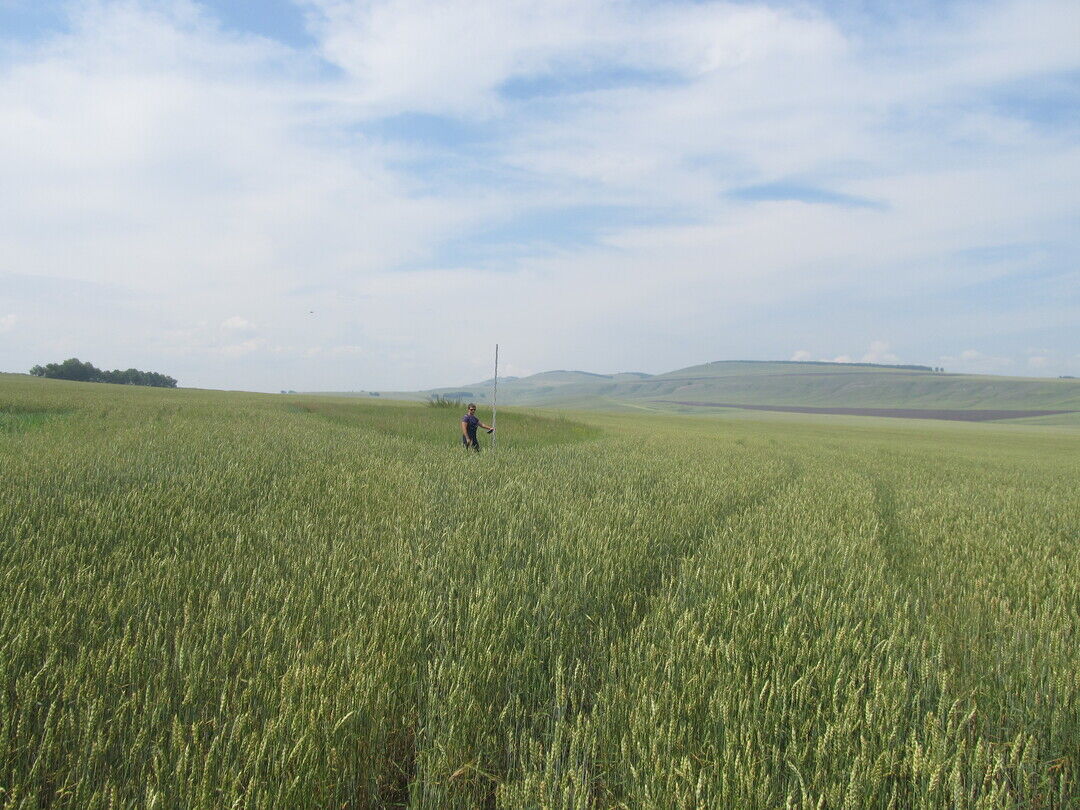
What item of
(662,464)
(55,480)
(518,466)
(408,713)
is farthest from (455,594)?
(662,464)

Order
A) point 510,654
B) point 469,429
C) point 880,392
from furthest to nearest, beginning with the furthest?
point 880,392 < point 469,429 < point 510,654

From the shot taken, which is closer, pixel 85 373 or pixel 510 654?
pixel 510 654

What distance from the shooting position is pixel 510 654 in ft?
9.70

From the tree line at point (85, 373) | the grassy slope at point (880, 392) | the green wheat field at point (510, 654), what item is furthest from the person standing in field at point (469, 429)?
the grassy slope at point (880, 392)

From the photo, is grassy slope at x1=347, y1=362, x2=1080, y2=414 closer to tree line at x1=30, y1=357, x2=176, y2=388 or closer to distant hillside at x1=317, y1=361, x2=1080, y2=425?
distant hillside at x1=317, y1=361, x2=1080, y2=425

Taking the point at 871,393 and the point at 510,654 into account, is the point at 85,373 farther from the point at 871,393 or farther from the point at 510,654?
the point at 871,393

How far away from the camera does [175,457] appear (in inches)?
343

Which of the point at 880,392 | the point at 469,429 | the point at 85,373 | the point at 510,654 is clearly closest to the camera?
the point at 510,654

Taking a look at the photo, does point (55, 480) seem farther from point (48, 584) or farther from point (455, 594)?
point (455, 594)

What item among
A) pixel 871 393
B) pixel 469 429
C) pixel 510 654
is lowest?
pixel 510 654

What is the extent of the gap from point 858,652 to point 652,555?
224 cm

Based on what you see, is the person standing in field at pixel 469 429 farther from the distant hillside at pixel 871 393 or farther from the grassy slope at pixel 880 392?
the grassy slope at pixel 880 392

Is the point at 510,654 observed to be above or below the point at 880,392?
below

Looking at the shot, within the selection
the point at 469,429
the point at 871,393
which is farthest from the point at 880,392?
the point at 469,429
